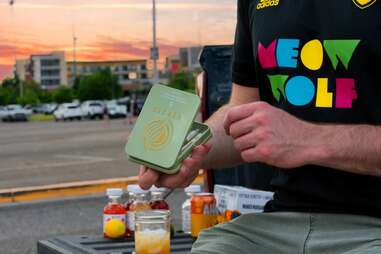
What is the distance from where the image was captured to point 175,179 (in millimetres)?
2373

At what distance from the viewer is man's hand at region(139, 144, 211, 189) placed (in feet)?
7.78

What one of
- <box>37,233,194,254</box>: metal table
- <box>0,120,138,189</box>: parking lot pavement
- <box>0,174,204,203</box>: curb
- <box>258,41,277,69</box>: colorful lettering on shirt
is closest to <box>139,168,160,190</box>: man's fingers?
<box>258,41,277,69</box>: colorful lettering on shirt

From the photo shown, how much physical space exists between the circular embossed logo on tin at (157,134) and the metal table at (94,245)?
143 centimetres

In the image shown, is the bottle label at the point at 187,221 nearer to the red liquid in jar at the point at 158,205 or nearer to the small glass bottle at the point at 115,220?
the red liquid in jar at the point at 158,205

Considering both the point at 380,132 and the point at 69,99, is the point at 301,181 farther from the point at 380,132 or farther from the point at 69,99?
the point at 69,99

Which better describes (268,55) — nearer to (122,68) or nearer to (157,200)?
(157,200)

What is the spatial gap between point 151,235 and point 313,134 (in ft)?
3.39

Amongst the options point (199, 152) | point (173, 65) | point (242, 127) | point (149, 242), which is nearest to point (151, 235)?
point (149, 242)

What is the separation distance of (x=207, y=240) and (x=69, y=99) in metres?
113

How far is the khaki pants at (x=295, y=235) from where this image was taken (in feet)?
7.19

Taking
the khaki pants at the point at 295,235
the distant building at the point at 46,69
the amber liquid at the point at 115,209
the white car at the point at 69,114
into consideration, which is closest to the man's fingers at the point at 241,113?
the khaki pants at the point at 295,235

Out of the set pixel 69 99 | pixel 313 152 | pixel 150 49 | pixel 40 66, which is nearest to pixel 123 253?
pixel 313 152

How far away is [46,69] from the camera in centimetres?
16988

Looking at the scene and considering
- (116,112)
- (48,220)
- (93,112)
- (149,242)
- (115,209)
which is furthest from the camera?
(93,112)
